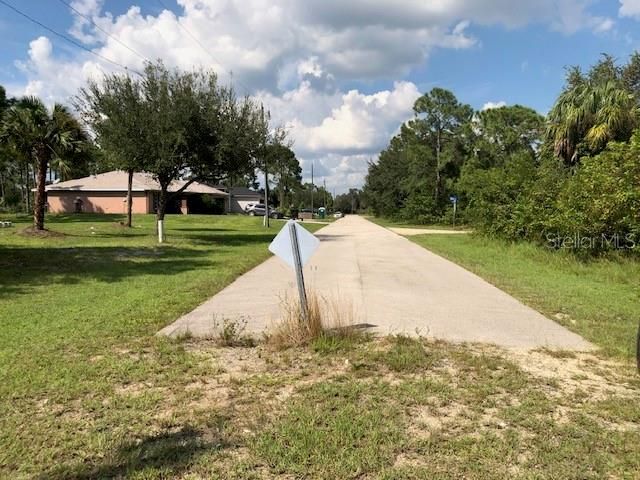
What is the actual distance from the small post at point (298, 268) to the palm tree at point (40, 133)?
1885 cm

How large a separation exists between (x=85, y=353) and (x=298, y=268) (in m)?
2.43

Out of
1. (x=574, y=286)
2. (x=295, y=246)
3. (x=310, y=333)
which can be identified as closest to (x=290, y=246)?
(x=295, y=246)

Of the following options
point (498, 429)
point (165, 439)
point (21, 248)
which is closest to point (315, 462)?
point (165, 439)

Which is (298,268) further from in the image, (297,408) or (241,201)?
(241,201)

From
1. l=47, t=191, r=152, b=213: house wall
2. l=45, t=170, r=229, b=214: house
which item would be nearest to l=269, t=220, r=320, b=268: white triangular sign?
l=45, t=170, r=229, b=214: house

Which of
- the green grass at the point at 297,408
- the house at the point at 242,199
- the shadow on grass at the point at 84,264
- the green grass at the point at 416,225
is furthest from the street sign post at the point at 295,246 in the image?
the house at the point at 242,199

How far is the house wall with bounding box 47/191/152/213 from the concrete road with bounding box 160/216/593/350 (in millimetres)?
38919

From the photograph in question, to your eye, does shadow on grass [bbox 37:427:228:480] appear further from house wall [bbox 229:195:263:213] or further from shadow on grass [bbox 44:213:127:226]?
house wall [bbox 229:195:263:213]

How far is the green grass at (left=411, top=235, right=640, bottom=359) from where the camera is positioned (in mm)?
7190

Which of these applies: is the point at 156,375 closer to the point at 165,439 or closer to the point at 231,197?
the point at 165,439

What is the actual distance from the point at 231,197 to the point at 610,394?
71896mm

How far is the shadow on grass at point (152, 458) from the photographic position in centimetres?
319

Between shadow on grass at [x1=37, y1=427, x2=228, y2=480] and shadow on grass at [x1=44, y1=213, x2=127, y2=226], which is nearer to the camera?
shadow on grass at [x1=37, y1=427, x2=228, y2=480]

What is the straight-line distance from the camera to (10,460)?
3344 millimetres
